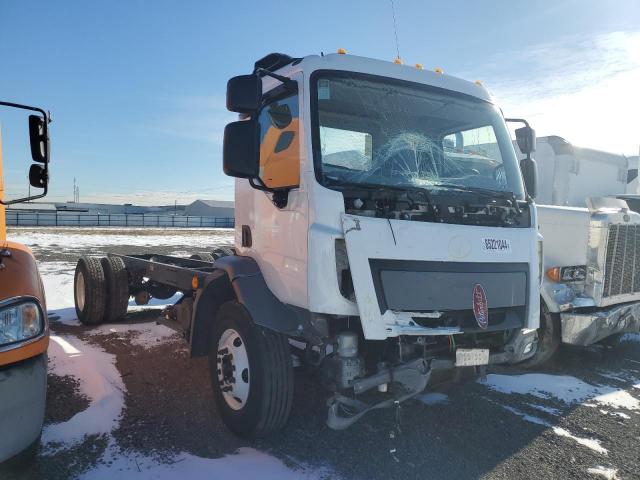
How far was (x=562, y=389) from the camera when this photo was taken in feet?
15.5

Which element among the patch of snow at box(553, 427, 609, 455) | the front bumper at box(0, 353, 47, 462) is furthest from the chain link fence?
the patch of snow at box(553, 427, 609, 455)

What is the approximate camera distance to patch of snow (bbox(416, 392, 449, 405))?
4242mm

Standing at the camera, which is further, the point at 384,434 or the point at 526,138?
the point at 526,138

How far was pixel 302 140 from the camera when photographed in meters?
3.13

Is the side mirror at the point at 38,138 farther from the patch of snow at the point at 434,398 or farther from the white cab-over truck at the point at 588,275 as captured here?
the white cab-over truck at the point at 588,275

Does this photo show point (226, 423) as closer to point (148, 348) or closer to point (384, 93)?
point (148, 348)

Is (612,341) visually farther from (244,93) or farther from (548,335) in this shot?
(244,93)

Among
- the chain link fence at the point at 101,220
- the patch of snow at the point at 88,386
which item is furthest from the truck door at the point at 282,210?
the chain link fence at the point at 101,220

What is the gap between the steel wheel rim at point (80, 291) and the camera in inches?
259

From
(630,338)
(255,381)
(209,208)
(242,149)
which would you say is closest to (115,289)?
(255,381)

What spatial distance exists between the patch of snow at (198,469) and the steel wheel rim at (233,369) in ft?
1.45

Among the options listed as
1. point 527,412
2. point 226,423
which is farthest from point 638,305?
point 226,423

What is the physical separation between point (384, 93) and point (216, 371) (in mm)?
2519

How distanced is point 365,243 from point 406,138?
104 cm
